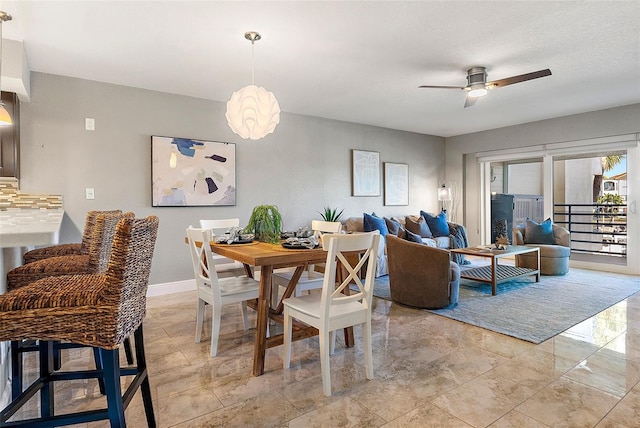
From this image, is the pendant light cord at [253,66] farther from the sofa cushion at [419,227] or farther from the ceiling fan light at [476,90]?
the sofa cushion at [419,227]

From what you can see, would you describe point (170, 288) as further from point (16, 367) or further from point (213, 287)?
point (16, 367)

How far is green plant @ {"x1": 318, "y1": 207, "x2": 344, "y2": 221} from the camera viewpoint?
18.0 feet

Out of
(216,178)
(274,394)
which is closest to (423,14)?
(274,394)

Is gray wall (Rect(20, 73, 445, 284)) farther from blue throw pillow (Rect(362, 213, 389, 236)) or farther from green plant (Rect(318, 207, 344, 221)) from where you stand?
blue throw pillow (Rect(362, 213, 389, 236))

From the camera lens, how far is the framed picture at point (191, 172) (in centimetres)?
418

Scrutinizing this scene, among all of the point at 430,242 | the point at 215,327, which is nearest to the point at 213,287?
the point at 215,327

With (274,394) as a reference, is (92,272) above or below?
above

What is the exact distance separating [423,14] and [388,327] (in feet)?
8.05

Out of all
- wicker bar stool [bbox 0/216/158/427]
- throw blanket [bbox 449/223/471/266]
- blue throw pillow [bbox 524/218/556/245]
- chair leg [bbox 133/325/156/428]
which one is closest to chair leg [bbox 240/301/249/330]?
chair leg [bbox 133/325/156/428]

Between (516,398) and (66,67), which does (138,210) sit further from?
(516,398)

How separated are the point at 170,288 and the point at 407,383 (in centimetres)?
317

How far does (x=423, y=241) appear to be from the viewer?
5312 millimetres

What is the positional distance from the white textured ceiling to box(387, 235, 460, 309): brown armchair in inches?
71.7

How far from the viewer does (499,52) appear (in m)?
3.22
